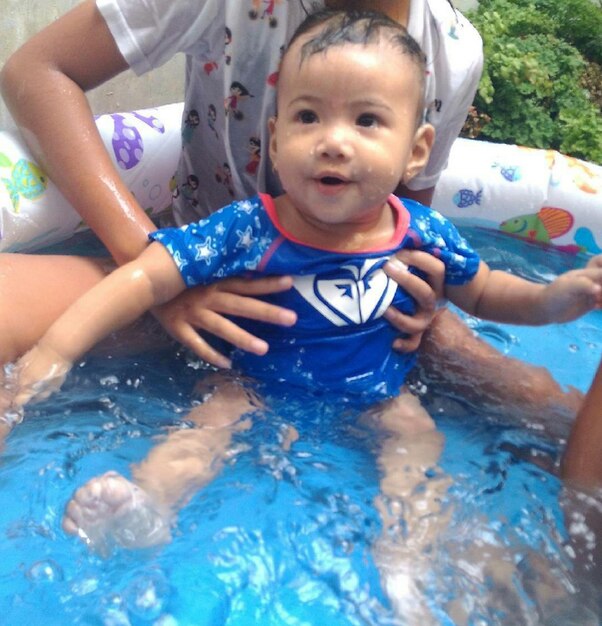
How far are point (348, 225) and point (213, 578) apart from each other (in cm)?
78

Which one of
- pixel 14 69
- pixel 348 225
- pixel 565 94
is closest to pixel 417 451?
pixel 348 225

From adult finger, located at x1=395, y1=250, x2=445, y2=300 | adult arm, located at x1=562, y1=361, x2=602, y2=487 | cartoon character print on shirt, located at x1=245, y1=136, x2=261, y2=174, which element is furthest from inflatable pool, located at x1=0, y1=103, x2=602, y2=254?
adult arm, located at x1=562, y1=361, x2=602, y2=487

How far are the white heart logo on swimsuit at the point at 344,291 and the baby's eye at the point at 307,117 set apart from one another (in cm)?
31

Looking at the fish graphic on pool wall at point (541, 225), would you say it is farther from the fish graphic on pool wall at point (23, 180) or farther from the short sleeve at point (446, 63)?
the fish graphic on pool wall at point (23, 180)

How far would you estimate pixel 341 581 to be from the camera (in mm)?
1430

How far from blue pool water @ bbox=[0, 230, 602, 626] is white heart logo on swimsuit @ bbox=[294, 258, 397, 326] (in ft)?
0.69

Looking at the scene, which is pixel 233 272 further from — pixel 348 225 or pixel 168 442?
pixel 168 442

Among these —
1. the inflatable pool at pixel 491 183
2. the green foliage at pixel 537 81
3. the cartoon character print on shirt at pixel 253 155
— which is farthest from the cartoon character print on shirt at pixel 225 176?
the green foliage at pixel 537 81

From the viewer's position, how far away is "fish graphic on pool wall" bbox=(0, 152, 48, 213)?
2.10 metres

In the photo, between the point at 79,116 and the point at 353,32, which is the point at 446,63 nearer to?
the point at 353,32

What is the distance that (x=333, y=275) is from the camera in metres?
1.75

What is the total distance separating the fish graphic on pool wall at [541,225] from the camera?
2857 mm

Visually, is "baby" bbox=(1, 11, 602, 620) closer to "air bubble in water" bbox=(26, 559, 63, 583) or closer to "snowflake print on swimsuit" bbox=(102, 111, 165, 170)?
"air bubble in water" bbox=(26, 559, 63, 583)

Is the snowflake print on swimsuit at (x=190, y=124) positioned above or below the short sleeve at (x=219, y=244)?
above
